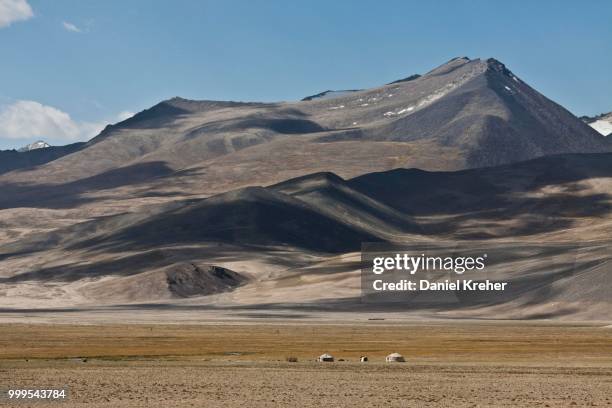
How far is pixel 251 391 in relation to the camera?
5347 cm

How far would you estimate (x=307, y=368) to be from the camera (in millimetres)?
68562

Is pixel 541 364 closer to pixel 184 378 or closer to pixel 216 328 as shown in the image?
pixel 184 378

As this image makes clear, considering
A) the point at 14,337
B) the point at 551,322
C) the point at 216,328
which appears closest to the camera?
the point at 14,337

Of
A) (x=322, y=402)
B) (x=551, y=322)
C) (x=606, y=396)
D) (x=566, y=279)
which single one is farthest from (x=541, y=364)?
(x=566, y=279)

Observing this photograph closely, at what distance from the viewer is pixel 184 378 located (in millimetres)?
59719

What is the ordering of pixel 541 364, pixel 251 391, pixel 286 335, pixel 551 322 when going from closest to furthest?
pixel 251 391, pixel 541 364, pixel 286 335, pixel 551 322

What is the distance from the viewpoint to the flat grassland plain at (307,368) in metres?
50.7

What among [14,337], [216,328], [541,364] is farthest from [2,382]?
[216,328]

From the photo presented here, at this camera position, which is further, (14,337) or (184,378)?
(14,337)

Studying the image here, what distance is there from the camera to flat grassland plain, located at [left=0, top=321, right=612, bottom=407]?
50.7m

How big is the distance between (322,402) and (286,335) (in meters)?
75.5

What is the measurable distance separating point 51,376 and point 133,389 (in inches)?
319

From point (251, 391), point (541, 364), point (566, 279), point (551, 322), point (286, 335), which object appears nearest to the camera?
point (251, 391)

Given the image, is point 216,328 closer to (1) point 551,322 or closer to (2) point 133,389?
(1) point 551,322
